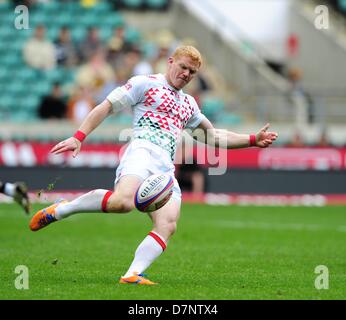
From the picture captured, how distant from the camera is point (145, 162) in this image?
8984 millimetres

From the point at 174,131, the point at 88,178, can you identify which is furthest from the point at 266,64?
the point at 174,131

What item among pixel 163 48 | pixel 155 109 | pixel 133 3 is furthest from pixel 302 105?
pixel 155 109

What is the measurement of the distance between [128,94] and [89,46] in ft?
54.4

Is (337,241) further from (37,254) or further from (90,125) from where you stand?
(90,125)

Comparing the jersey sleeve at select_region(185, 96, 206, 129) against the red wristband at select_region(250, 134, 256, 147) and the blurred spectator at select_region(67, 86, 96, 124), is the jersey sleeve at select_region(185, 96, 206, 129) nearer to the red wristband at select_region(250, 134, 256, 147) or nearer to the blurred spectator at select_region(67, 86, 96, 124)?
the red wristband at select_region(250, 134, 256, 147)

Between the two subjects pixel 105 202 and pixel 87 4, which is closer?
pixel 105 202

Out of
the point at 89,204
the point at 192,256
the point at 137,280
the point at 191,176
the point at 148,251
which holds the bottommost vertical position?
the point at 137,280

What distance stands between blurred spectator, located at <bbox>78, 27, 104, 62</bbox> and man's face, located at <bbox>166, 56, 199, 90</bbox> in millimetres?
16136

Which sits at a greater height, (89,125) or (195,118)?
(195,118)

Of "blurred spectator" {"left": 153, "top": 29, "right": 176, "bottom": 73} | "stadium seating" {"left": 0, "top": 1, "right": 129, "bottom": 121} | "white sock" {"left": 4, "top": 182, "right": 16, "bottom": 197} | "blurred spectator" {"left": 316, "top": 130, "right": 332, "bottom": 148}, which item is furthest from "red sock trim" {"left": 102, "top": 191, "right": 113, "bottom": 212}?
"stadium seating" {"left": 0, "top": 1, "right": 129, "bottom": 121}

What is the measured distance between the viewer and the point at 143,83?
916 cm

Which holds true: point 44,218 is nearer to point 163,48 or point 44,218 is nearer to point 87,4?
point 163,48

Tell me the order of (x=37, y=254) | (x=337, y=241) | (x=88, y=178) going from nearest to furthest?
(x=37, y=254), (x=337, y=241), (x=88, y=178)
